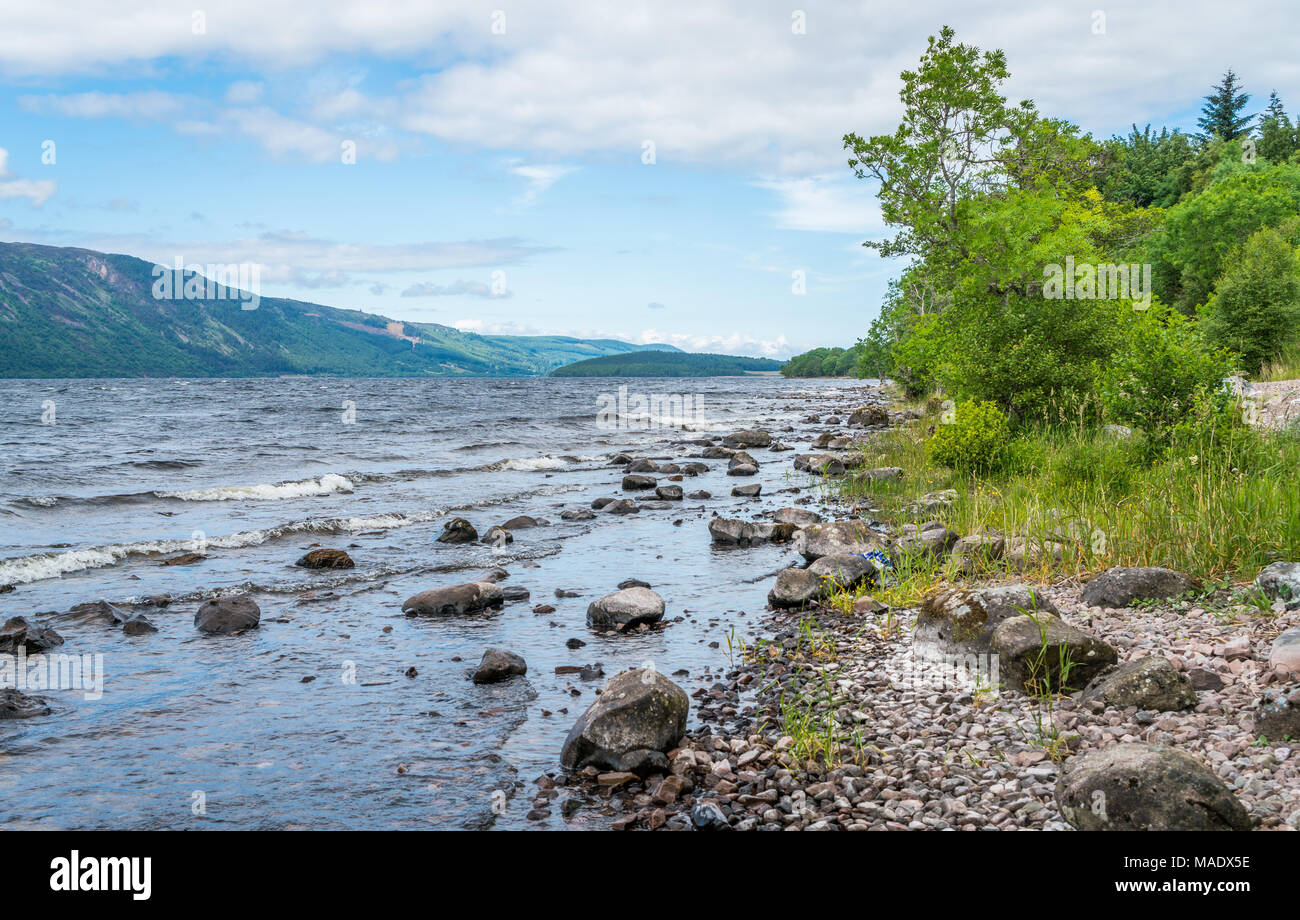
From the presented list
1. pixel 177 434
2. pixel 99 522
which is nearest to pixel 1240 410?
pixel 99 522

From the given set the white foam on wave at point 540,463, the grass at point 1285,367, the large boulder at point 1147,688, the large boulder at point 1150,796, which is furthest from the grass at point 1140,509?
the white foam on wave at point 540,463

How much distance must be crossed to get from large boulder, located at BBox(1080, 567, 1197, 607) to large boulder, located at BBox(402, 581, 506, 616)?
9184 mm

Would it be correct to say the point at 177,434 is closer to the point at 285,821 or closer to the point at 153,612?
the point at 153,612

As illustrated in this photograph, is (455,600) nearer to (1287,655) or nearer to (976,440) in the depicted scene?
(1287,655)

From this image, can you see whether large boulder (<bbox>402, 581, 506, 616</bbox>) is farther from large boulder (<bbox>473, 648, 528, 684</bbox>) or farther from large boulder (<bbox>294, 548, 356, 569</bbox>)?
large boulder (<bbox>294, 548, 356, 569</bbox>)

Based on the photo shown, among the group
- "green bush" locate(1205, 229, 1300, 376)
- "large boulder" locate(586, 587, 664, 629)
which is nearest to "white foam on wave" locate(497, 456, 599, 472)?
"large boulder" locate(586, 587, 664, 629)

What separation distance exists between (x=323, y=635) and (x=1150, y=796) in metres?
10.9

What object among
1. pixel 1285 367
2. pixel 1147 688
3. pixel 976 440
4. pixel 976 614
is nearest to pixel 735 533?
pixel 976 440

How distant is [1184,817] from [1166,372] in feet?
37.2

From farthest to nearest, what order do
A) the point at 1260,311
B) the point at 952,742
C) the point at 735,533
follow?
the point at 1260,311 < the point at 735,533 < the point at 952,742

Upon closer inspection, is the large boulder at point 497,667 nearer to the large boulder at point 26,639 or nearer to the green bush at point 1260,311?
the large boulder at point 26,639

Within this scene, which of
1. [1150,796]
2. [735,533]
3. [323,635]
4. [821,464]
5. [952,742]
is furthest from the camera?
[821,464]

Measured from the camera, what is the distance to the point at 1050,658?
754cm

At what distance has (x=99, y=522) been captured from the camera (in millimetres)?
20984
